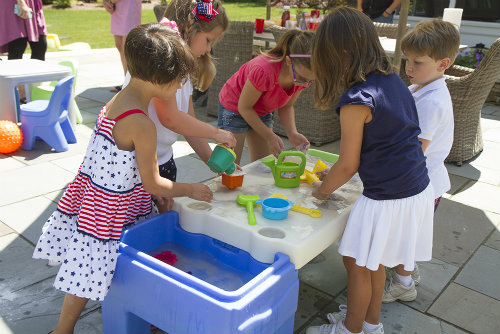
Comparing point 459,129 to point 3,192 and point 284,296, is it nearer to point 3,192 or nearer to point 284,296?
point 284,296

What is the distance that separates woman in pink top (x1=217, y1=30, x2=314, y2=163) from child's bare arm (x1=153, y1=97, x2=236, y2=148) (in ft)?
1.96

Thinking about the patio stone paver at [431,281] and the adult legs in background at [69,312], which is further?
the patio stone paver at [431,281]

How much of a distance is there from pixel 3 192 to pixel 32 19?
2594 millimetres

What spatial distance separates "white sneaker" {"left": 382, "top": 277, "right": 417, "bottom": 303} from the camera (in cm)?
221

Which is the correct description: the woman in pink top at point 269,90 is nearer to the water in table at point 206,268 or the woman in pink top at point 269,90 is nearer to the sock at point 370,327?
the water in table at point 206,268

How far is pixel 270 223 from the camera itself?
6.02 feet

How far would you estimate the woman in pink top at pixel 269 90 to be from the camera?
234 centimetres

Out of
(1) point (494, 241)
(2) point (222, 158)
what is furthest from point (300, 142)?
(1) point (494, 241)

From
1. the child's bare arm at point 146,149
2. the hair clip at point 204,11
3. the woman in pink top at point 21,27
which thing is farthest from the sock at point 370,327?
the woman in pink top at point 21,27

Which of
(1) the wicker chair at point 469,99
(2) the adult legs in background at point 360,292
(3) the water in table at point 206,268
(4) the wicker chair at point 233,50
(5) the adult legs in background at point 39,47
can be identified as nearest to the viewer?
(3) the water in table at point 206,268

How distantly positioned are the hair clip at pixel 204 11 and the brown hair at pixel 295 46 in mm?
464

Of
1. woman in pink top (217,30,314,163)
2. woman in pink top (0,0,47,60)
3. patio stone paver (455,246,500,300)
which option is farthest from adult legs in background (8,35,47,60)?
patio stone paver (455,246,500,300)

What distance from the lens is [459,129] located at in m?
4.02

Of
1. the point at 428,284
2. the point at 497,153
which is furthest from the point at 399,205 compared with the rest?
the point at 497,153
